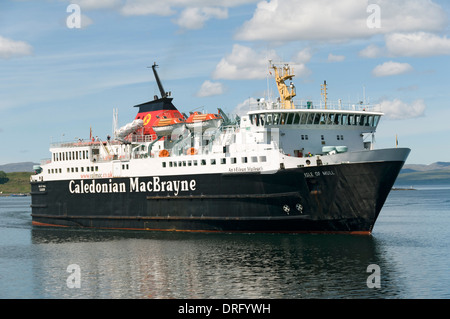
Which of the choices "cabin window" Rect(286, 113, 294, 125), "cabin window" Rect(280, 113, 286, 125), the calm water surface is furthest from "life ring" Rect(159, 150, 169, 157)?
"cabin window" Rect(286, 113, 294, 125)

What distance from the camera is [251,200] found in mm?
34156

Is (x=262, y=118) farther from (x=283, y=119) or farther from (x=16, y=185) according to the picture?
(x=16, y=185)

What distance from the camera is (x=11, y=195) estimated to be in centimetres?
17725

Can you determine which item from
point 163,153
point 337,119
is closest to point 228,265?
point 337,119

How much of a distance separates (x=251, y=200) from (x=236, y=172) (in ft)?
6.39

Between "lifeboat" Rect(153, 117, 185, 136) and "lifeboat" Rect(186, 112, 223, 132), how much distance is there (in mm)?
1086

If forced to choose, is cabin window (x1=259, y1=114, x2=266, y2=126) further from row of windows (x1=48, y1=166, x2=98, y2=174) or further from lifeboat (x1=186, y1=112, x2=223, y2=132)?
row of windows (x1=48, y1=166, x2=98, y2=174)

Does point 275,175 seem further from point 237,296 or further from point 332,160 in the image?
point 237,296

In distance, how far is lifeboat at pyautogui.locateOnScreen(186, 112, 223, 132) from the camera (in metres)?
38.0

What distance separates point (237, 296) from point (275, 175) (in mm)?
12615

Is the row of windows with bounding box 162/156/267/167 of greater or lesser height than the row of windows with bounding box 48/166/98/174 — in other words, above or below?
below

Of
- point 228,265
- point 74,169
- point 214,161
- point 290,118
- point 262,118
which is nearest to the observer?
point 228,265
